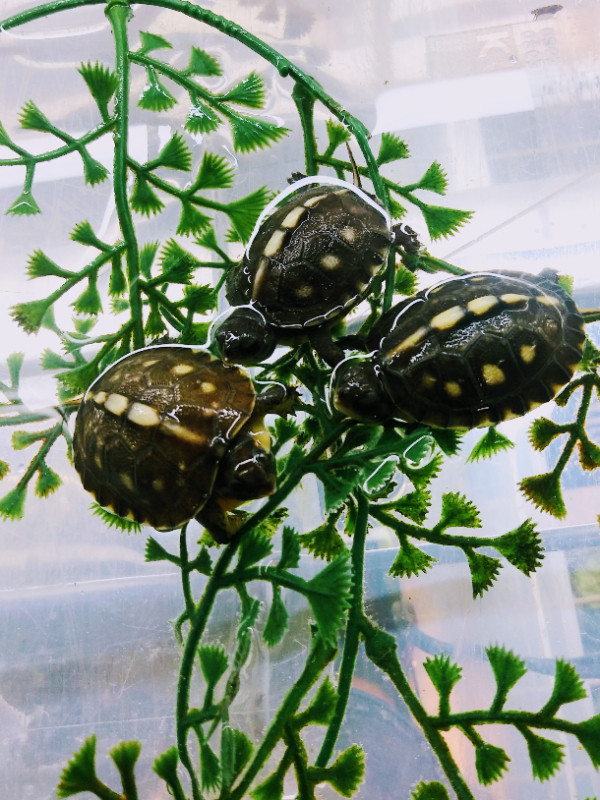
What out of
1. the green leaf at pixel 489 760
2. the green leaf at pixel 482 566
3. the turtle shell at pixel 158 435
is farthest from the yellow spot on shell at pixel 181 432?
the green leaf at pixel 489 760

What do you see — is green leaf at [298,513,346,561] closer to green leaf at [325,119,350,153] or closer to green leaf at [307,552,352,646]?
green leaf at [307,552,352,646]

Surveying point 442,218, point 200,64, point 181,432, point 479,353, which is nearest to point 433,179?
point 442,218

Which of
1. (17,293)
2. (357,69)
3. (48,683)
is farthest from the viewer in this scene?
(357,69)

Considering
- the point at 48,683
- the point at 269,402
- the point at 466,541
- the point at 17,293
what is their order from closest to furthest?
the point at 466,541 → the point at 269,402 → the point at 48,683 → the point at 17,293

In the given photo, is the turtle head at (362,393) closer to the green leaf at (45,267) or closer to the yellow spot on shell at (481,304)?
the yellow spot on shell at (481,304)

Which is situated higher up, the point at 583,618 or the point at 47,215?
the point at 47,215

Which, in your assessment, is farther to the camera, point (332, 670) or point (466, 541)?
point (332, 670)

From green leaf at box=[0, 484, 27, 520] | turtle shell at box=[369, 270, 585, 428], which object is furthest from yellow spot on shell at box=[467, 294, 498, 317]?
green leaf at box=[0, 484, 27, 520]

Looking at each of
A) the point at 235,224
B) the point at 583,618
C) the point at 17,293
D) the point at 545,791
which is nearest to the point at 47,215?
the point at 17,293

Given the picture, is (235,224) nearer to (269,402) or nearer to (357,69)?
(269,402)
